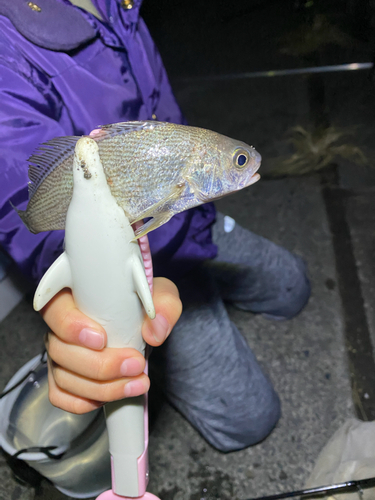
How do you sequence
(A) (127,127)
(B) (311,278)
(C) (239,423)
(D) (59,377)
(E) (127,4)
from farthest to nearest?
(B) (311,278), (C) (239,423), (E) (127,4), (D) (59,377), (A) (127,127)

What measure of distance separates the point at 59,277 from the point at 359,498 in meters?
0.48

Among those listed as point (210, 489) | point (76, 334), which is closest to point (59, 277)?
point (76, 334)

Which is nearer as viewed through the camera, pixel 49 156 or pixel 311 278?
pixel 49 156

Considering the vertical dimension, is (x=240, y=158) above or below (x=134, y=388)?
above

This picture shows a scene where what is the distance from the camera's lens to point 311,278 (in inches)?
33.8

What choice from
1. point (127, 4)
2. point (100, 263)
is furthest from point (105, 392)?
point (127, 4)

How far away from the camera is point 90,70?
1.68 ft

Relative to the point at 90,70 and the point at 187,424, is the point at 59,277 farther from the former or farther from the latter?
the point at 187,424

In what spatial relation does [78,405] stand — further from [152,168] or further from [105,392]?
[152,168]

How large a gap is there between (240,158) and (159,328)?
0.15m

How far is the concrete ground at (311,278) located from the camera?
0.61 metres

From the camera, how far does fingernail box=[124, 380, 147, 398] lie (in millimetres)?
352

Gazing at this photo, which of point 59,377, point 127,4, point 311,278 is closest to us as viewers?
point 59,377

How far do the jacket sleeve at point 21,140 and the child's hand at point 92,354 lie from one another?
0.12 m
